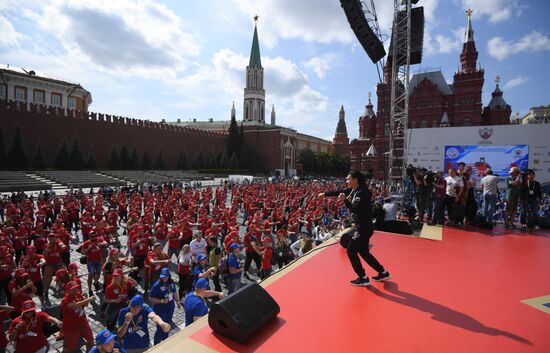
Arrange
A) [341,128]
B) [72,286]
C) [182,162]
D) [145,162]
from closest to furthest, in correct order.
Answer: [72,286], [145,162], [182,162], [341,128]

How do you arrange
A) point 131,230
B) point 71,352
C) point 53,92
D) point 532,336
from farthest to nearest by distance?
point 53,92 < point 131,230 < point 71,352 < point 532,336

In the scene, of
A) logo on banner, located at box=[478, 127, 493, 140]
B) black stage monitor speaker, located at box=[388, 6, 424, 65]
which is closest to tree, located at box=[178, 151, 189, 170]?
logo on banner, located at box=[478, 127, 493, 140]

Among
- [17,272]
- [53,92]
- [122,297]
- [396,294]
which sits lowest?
[122,297]

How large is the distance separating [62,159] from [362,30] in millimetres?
38431

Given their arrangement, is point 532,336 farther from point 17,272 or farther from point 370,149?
point 370,149

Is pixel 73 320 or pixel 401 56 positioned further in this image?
pixel 401 56

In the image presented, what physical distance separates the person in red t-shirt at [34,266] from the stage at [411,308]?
501 centimetres

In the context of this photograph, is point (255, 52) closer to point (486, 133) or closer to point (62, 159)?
point (62, 159)

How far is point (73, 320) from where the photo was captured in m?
4.63

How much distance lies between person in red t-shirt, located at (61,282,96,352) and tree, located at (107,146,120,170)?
42.5 m

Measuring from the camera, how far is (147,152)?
157ft

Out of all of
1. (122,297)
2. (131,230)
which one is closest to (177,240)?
(131,230)

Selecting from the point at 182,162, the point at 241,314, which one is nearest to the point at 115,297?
the point at 241,314

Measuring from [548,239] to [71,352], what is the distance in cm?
969
